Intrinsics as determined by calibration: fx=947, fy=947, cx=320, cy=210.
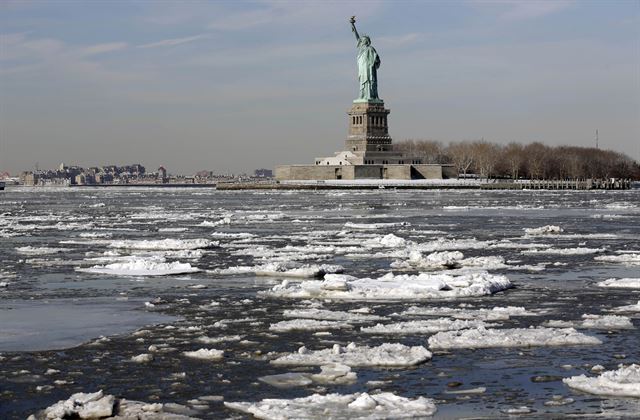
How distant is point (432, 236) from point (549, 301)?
18032 mm

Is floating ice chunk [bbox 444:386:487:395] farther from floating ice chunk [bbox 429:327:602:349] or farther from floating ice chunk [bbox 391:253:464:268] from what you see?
floating ice chunk [bbox 391:253:464:268]

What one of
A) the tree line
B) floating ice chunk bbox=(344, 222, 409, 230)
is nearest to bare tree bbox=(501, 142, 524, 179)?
the tree line

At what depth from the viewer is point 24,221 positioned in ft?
162

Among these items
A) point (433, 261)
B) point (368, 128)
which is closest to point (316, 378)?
point (433, 261)

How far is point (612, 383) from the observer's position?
36.6 ft

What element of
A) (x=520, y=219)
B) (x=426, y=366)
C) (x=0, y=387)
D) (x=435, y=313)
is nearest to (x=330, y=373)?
(x=426, y=366)

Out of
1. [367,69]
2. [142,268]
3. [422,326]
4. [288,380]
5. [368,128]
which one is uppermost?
[367,69]

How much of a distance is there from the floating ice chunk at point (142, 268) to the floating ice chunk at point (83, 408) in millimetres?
12951

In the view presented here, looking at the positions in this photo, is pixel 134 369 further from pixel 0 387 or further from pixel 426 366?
pixel 426 366

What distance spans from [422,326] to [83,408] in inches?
261

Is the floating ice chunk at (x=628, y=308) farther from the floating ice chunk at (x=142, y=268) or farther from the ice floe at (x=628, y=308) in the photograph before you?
the floating ice chunk at (x=142, y=268)

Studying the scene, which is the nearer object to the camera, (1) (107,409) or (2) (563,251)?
(1) (107,409)

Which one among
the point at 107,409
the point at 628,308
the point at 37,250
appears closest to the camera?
the point at 107,409

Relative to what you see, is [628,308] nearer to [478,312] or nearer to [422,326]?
[478,312]
